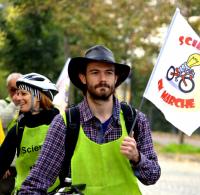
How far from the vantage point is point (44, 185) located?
124 inches

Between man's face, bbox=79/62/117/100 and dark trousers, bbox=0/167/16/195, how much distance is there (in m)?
2.19

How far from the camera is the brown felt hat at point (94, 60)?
3.24 m

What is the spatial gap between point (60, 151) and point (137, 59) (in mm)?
25525

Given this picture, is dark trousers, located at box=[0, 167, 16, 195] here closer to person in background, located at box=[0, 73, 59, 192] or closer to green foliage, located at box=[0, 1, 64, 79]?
person in background, located at box=[0, 73, 59, 192]

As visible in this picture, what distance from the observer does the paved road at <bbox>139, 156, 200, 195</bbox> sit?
12.2 metres

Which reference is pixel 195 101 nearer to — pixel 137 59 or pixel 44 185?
pixel 44 185

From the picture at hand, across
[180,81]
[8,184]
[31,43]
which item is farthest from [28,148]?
[31,43]

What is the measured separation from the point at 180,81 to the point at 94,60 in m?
1.26

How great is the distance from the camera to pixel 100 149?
10.4 feet

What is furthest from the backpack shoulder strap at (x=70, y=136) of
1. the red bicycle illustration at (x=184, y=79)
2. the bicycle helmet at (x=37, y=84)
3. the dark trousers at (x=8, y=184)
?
the dark trousers at (x=8, y=184)

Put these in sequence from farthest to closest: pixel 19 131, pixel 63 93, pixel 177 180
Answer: pixel 177 180 < pixel 63 93 < pixel 19 131

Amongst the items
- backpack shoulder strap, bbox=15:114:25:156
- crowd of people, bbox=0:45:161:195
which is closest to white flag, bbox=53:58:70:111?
backpack shoulder strap, bbox=15:114:25:156

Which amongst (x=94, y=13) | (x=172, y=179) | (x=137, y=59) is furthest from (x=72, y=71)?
(x=137, y=59)

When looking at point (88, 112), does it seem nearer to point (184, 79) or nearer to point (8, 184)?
point (184, 79)
